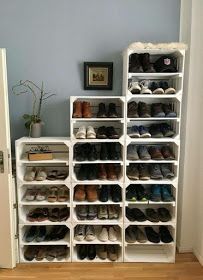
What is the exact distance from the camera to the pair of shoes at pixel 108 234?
8.11ft

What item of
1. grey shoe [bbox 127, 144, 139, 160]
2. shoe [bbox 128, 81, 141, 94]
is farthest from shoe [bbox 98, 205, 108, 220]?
shoe [bbox 128, 81, 141, 94]

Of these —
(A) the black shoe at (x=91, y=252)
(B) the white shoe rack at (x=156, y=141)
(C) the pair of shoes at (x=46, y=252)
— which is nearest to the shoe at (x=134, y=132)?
(B) the white shoe rack at (x=156, y=141)

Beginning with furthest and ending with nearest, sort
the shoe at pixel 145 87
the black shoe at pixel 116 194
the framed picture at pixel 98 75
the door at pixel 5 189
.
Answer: the framed picture at pixel 98 75
the black shoe at pixel 116 194
the shoe at pixel 145 87
the door at pixel 5 189

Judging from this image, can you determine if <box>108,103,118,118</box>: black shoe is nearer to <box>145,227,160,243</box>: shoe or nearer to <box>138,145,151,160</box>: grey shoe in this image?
<box>138,145,151,160</box>: grey shoe

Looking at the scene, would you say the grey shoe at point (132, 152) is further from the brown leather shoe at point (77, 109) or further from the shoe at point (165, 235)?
the shoe at point (165, 235)

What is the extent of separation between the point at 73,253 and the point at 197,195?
1.34 m

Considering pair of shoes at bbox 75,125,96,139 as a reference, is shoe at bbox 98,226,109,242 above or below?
below

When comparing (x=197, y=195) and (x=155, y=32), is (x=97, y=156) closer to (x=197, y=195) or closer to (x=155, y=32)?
(x=197, y=195)

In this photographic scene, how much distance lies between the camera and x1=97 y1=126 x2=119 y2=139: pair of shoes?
7.76 ft

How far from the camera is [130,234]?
8.40ft

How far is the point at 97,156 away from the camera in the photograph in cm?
244

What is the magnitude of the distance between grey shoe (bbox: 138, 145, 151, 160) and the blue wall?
2.32 feet

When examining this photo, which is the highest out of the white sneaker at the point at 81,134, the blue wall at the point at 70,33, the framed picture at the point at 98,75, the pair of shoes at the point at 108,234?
the blue wall at the point at 70,33

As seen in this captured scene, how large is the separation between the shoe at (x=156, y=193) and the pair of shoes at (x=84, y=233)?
67 cm
